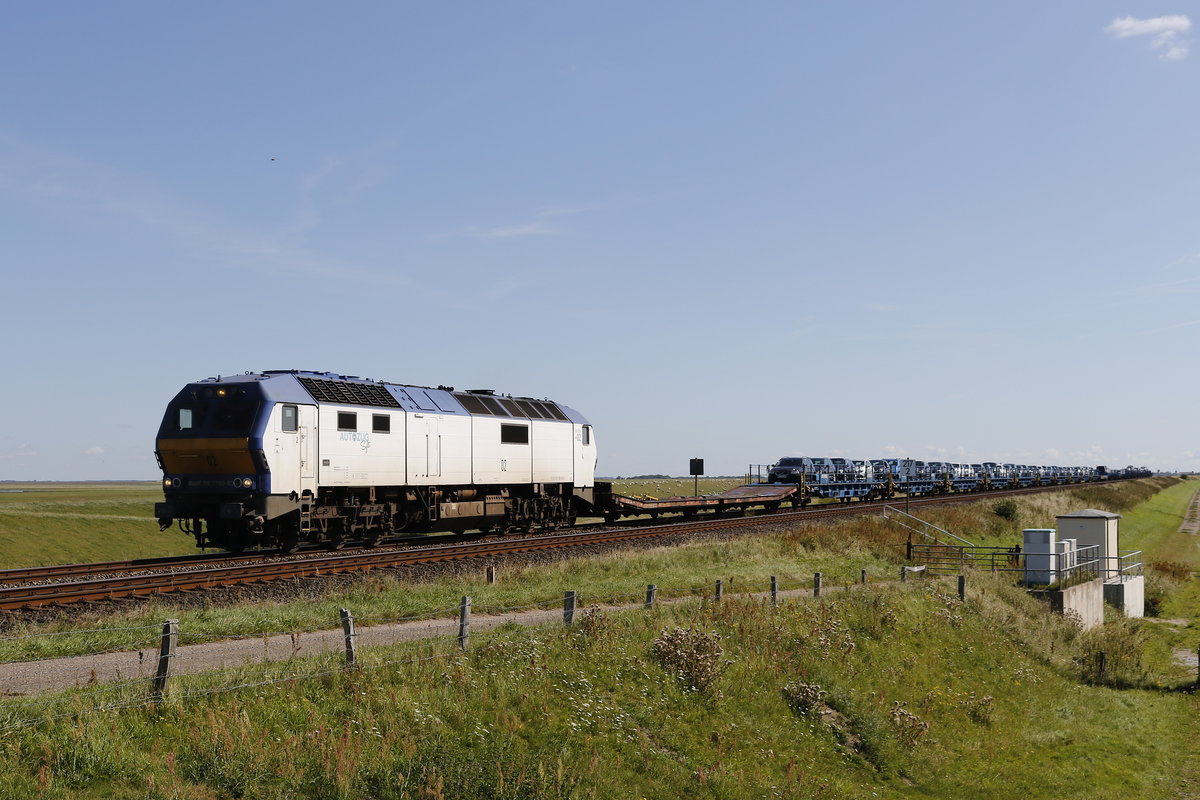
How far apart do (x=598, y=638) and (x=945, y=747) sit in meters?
7.80

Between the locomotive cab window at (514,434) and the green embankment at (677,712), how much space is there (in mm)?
7591

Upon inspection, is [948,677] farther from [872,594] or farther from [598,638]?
[598,638]

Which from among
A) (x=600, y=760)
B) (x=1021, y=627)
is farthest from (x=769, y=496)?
(x=600, y=760)

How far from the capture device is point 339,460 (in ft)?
95.7

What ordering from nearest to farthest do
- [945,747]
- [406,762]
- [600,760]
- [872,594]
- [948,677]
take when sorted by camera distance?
[406,762] < [600,760] < [945,747] < [948,677] < [872,594]

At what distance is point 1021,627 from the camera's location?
96.5 ft

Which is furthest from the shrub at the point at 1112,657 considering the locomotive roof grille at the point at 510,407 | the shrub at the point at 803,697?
the locomotive roof grille at the point at 510,407

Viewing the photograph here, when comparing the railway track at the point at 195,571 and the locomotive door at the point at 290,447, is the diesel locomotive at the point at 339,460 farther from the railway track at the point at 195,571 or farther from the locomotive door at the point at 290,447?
the railway track at the point at 195,571

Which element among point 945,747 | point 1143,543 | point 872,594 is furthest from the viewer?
point 1143,543

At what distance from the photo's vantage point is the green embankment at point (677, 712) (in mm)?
11680

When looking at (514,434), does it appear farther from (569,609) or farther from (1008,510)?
(1008,510)

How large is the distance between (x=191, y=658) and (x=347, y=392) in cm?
1558

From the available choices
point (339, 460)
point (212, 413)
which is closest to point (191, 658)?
point (212, 413)

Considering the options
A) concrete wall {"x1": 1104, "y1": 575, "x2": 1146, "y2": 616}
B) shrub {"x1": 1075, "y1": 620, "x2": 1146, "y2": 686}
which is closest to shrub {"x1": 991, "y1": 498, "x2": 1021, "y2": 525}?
concrete wall {"x1": 1104, "y1": 575, "x2": 1146, "y2": 616}
